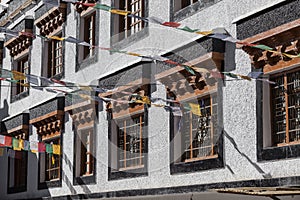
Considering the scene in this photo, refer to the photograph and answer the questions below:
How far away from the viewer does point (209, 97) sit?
43.0 ft

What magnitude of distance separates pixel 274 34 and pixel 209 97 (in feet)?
7.60

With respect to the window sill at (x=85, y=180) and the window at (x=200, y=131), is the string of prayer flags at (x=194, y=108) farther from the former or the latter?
the window sill at (x=85, y=180)

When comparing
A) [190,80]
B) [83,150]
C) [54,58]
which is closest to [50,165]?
[83,150]

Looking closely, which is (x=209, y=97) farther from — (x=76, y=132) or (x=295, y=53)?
(x=76, y=132)

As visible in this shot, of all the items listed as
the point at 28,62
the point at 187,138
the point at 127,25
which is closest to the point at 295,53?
the point at 187,138

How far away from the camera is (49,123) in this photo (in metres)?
19.3

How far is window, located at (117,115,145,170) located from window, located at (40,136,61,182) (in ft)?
9.63

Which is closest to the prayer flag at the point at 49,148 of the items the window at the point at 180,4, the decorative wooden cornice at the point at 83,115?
the decorative wooden cornice at the point at 83,115

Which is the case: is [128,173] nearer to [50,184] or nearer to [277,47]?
[50,184]

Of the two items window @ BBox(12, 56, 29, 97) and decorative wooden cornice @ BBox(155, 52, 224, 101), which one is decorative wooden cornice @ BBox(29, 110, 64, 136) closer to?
window @ BBox(12, 56, 29, 97)

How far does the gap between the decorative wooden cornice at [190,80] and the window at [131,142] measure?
1630 millimetres

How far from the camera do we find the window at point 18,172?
20969 millimetres

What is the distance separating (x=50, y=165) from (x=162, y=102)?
6.12 meters

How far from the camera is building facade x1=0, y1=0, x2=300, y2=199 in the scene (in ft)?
37.2
